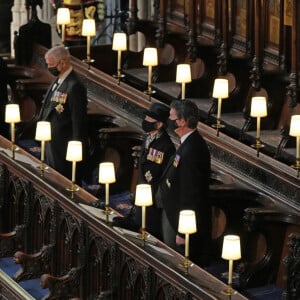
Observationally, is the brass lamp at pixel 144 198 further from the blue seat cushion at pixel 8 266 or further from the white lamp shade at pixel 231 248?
the blue seat cushion at pixel 8 266

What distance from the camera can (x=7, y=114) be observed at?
1377 centimetres

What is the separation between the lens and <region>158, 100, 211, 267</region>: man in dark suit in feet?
39.4

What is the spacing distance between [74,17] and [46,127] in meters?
4.92

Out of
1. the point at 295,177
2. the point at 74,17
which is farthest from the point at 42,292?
the point at 74,17

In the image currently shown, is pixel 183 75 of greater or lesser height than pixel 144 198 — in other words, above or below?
above

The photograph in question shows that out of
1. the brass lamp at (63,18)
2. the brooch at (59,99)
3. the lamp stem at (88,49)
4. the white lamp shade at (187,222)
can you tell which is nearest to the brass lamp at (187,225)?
the white lamp shade at (187,222)

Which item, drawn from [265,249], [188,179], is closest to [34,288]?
[188,179]

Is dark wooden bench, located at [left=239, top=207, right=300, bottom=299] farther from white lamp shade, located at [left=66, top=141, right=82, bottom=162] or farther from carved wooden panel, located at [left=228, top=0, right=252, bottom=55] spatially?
carved wooden panel, located at [left=228, top=0, right=252, bottom=55]

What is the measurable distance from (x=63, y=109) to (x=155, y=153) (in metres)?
1.68

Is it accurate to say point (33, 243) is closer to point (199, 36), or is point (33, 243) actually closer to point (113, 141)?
point (113, 141)

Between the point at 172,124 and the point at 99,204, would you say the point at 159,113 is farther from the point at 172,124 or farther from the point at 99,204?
the point at 172,124

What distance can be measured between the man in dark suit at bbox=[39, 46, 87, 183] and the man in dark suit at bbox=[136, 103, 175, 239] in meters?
1.34

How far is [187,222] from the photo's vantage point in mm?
11164

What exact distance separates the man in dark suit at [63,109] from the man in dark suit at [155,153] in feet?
4.41
